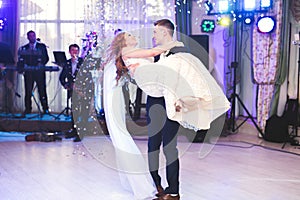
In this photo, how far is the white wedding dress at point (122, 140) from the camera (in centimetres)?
378

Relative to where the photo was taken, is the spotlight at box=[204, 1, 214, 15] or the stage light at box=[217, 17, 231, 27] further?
the spotlight at box=[204, 1, 214, 15]

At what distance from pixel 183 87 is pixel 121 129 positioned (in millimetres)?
850

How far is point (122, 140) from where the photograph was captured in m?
3.80

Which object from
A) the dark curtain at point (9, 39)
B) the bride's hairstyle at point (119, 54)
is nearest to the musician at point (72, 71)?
the dark curtain at point (9, 39)

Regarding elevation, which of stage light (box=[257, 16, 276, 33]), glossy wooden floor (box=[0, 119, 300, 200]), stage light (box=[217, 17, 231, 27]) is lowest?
glossy wooden floor (box=[0, 119, 300, 200])

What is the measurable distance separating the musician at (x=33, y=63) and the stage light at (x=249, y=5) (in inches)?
138

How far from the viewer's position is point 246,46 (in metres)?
7.39

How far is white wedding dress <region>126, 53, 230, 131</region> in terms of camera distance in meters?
3.23

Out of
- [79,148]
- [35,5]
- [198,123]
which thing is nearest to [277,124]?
[79,148]

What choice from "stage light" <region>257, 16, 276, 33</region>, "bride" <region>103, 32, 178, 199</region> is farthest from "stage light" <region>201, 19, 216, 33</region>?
"bride" <region>103, 32, 178, 199</region>

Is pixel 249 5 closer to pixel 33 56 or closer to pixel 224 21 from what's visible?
pixel 224 21

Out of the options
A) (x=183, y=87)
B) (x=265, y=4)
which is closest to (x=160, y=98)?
(x=183, y=87)

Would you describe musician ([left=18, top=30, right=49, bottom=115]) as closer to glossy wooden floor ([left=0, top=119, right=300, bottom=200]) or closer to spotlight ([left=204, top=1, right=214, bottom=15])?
glossy wooden floor ([left=0, top=119, right=300, bottom=200])

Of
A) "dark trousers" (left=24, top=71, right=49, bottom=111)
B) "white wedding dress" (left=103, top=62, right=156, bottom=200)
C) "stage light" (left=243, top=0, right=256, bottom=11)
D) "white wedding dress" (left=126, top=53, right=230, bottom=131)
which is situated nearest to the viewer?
"white wedding dress" (left=126, top=53, right=230, bottom=131)
